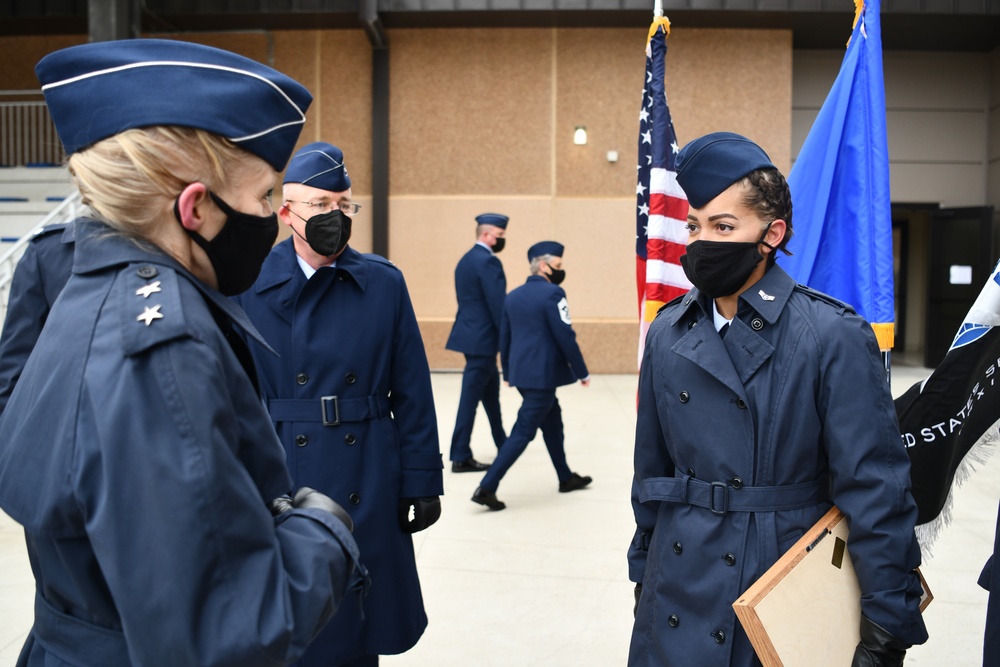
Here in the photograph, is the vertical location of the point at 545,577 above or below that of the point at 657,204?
below

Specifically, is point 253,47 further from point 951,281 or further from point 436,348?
point 951,281

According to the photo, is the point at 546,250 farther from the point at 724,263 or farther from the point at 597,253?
the point at 597,253

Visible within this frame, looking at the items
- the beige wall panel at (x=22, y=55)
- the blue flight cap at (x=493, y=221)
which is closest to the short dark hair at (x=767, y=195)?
the blue flight cap at (x=493, y=221)

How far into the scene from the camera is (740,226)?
80.5 inches

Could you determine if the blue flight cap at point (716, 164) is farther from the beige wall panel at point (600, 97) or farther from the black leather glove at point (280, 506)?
the beige wall panel at point (600, 97)

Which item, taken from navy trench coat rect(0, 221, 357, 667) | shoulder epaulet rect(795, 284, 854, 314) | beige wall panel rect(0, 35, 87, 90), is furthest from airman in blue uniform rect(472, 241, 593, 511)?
beige wall panel rect(0, 35, 87, 90)

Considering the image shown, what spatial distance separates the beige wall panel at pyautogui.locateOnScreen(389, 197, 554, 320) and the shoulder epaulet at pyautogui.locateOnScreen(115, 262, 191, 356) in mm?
10992

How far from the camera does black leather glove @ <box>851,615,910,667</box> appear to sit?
1.79 meters

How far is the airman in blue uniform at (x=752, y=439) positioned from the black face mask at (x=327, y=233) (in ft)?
3.47

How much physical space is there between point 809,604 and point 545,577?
268cm

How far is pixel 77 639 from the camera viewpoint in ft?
3.87

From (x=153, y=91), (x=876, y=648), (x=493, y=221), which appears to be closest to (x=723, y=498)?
(x=876, y=648)

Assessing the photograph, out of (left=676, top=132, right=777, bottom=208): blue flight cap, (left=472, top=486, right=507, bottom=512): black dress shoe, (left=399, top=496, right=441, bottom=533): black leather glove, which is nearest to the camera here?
(left=676, top=132, right=777, bottom=208): blue flight cap

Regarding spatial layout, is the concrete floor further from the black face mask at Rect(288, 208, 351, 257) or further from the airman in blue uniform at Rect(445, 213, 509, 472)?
the black face mask at Rect(288, 208, 351, 257)
